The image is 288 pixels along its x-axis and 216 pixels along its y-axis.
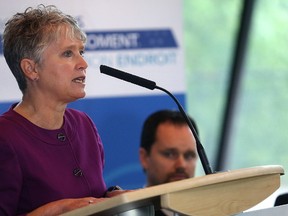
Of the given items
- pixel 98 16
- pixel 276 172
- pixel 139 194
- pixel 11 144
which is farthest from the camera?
pixel 98 16

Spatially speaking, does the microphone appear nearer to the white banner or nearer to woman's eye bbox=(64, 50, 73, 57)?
woman's eye bbox=(64, 50, 73, 57)

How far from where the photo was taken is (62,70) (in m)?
2.61

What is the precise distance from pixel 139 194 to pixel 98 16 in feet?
9.26

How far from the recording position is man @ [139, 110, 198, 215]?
13.7 feet

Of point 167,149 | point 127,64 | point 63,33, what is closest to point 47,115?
point 63,33

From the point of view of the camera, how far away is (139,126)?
186 inches

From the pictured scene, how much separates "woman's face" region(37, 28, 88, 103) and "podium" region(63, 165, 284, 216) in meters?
0.65

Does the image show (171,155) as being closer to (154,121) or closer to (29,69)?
(154,121)

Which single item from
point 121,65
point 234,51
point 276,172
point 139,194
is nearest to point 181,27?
point 121,65

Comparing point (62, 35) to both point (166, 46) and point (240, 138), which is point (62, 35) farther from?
point (240, 138)

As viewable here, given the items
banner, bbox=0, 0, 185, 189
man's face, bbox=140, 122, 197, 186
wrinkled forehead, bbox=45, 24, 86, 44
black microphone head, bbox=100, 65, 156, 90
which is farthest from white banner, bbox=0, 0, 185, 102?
black microphone head, bbox=100, 65, 156, 90

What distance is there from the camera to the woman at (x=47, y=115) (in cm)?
248

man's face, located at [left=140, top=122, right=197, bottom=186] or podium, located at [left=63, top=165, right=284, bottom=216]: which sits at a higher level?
podium, located at [left=63, top=165, right=284, bottom=216]

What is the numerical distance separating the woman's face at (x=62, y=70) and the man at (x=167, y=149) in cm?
167
